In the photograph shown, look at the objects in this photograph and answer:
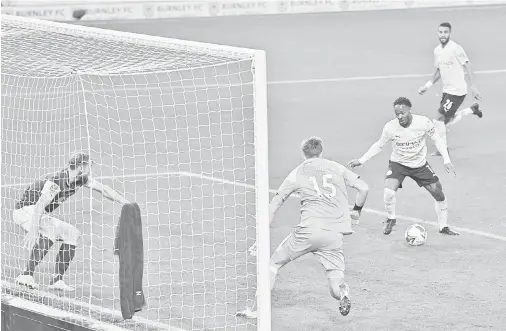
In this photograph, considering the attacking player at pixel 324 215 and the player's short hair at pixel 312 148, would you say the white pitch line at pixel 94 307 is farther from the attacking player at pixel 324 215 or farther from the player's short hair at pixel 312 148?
the player's short hair at pixel 312 148

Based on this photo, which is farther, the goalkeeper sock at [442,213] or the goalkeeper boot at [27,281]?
the goalkeeper sock at [442,213]

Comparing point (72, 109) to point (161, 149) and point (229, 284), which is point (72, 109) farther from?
point (229, 284)

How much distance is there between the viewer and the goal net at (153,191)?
11789 mm

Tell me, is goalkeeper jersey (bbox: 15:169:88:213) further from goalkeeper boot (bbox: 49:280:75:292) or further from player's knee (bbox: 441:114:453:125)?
player's knee (bbox: 441:114:453:125)

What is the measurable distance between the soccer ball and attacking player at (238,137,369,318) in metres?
2.75

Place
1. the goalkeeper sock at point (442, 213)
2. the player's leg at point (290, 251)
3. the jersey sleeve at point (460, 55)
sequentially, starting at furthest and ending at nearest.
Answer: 1. the jersey sleeve at point (460, 55)
2. the goalkeeper sock at point (442, 213)
3. the player's leg at point (290, 251)

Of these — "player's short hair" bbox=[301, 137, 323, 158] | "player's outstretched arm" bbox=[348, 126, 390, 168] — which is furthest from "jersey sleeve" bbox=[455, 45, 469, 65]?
"player's short hair" bbox=[301, 137, 323, 158]

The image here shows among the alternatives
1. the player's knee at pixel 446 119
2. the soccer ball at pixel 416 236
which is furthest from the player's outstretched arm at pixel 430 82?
the soccer ball at pixel 416 236

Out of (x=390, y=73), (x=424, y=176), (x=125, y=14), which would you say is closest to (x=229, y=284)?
(x=424, y=176)

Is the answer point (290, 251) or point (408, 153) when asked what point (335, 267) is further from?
point (408, 153)

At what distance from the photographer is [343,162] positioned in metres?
18.9

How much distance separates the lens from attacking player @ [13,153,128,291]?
41.3ft

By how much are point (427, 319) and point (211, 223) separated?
4066 millimetres

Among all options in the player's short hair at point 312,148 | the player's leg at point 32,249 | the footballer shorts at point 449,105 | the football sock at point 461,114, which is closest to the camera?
the player's short hair at point 312,148
